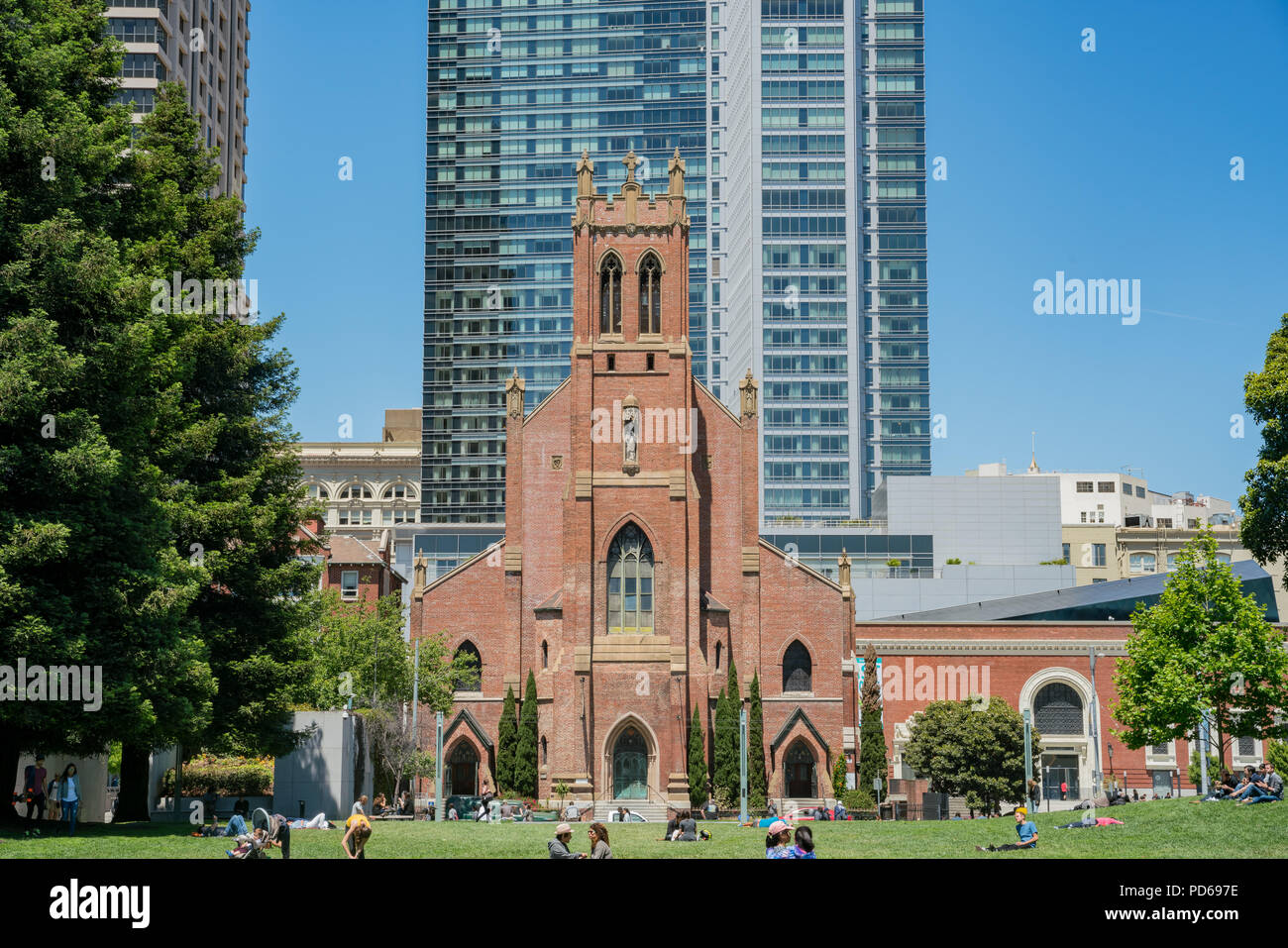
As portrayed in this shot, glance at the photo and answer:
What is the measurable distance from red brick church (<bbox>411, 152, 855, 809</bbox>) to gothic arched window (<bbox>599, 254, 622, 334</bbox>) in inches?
3.6

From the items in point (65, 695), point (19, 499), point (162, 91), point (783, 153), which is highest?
point (783, 153)

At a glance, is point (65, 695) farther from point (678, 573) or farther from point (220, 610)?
point (678, 573)

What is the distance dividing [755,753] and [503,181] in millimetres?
86256

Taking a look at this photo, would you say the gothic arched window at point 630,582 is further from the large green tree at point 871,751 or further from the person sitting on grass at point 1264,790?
the person sitting on grass at point 1264,790

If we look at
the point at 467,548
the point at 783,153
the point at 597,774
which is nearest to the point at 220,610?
the point at 597,774

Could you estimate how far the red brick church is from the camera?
62781 mm

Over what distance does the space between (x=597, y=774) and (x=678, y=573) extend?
32.1ft

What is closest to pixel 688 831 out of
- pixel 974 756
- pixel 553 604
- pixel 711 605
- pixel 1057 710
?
pixel 974 756

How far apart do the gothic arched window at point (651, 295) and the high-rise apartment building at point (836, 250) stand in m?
65.2

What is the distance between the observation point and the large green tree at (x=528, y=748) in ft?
202

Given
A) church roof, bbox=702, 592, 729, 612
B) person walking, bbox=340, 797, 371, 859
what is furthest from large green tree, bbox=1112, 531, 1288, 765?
person walking, bbox=340, 797, 371, 859

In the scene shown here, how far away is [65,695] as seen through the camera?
2712 cm

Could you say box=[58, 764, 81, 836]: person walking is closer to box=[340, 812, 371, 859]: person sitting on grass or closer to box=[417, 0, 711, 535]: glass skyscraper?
box=[340, 812, 371, 859]: person sitting on grass

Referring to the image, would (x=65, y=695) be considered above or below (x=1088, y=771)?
above
